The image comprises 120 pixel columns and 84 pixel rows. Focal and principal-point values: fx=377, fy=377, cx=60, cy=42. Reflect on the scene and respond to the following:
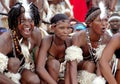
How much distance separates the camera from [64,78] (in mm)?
4418

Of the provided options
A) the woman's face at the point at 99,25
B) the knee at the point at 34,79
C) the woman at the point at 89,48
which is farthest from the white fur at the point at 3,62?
the woman's face at the point at 99,25

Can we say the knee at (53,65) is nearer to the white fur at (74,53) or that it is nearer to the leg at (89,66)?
the white fur at (74,53)

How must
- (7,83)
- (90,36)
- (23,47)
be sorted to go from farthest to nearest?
(90,36), (23,47), (7,83)

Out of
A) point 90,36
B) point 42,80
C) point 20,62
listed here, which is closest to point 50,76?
point 42,80

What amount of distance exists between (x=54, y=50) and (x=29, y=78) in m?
0.60

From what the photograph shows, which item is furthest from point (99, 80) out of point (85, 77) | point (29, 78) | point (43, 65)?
point (29, 78)

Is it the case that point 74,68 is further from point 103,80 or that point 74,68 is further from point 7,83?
point 7,83

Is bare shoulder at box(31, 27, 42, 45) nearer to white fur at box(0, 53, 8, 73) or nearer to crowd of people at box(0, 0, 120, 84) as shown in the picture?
crowd of people at box(0, 0, 120, 84)

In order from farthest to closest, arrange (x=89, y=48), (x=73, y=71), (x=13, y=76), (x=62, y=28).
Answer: (x=89, y=48) → (x=62, y=28) → (x=73, y=71) → (x=13, y=76)

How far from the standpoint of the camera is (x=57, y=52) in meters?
4.60

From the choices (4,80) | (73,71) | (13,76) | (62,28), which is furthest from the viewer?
(62,28)

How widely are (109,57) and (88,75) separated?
398 millimetres

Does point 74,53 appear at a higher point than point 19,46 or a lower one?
lower

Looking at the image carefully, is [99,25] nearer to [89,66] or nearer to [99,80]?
[89,66]
